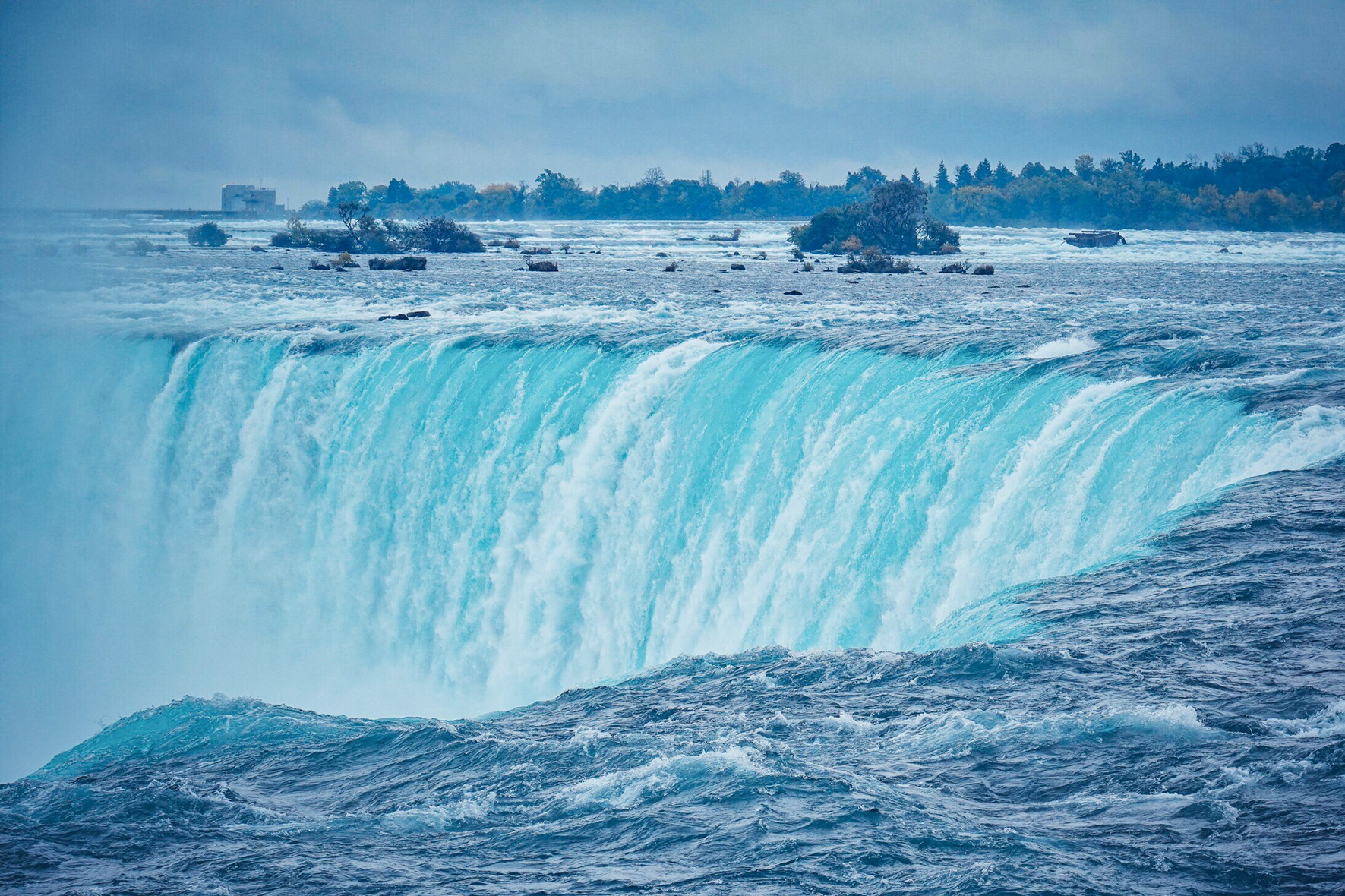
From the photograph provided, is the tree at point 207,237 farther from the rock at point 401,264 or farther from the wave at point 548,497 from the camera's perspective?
the wave at point 548,497

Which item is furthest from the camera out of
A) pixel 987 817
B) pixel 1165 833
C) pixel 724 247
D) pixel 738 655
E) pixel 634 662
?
pixel 724 247

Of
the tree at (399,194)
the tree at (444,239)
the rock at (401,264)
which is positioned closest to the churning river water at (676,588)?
the rock at (401,264)

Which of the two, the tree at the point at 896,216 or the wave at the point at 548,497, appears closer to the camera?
the wave at the point at 548,497

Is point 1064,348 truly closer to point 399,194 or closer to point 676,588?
point 676,588

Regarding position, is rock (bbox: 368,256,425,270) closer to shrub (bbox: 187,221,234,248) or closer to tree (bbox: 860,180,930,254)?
shrub (bbox: 187,221,234,248)

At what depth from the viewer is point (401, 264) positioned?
55031 millimetres

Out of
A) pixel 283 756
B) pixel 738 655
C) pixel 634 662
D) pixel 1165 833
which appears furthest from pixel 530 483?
pixel 1165 833

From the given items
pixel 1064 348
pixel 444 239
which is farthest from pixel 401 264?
pixel 1064 348

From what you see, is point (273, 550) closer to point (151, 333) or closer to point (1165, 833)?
point (151, 333)

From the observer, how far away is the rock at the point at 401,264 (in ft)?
179

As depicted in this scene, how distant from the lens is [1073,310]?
97.7 feet

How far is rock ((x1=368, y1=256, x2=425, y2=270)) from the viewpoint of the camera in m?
54.5

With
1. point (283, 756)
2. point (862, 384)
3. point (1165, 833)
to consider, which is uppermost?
point (862, 384)

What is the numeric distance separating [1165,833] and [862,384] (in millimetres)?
13023
